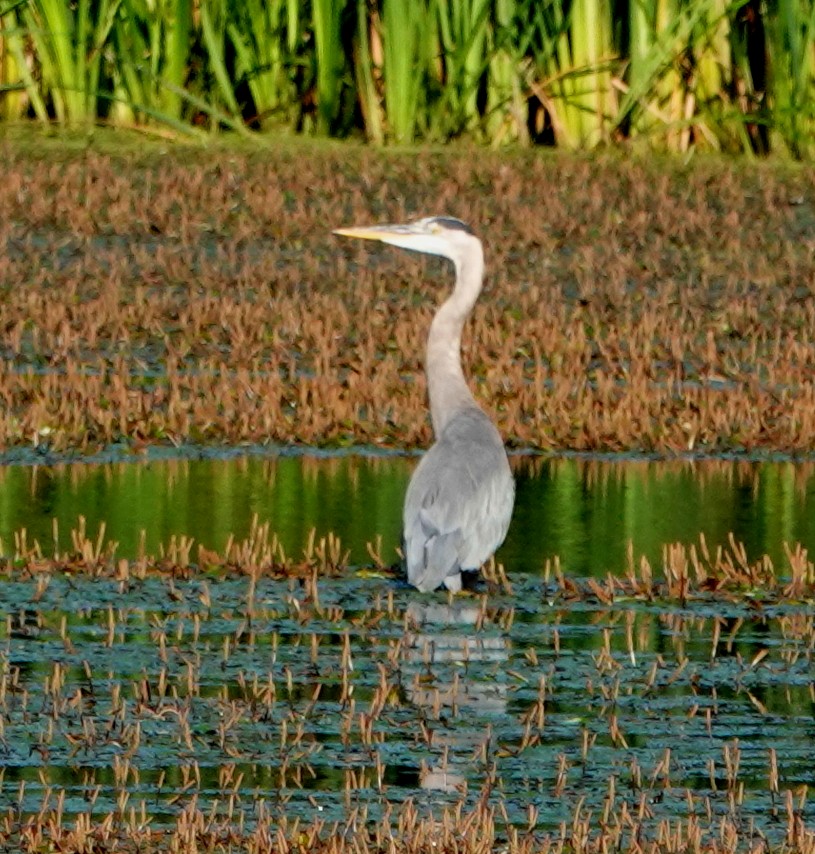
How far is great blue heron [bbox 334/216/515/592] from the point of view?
7.77 metres

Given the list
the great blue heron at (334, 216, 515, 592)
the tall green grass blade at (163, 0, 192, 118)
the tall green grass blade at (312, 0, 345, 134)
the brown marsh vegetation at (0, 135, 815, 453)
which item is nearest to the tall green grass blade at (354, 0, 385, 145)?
the tall green grass blade at (312, 0, 345, 134)

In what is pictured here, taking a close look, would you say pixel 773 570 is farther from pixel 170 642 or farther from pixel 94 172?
pixel 94 172

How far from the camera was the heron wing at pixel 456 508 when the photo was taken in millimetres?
7734

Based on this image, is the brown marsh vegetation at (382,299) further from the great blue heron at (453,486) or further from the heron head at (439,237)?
the great blue heron at (453,486)

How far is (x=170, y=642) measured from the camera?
711cm

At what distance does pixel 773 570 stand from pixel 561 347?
4.18 meters

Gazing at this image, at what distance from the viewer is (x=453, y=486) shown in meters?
8.02

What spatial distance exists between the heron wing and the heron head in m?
1.19

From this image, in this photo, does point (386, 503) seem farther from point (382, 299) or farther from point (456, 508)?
point (382, 299)

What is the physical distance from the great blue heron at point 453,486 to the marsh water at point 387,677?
0.14m

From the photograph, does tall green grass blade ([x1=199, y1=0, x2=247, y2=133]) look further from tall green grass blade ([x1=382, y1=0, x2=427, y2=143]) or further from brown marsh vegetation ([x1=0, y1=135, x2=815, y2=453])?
tall green grass blade ([x1=382, y1=0, x2=427, y2=143])

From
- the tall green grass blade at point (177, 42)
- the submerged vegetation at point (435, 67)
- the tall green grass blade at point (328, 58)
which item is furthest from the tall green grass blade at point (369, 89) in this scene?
the tall green grass blade at point (177, 42)

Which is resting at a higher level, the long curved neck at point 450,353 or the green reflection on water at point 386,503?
the long curved neck at point 450,353

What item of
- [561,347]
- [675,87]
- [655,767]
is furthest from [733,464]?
[675,87]
